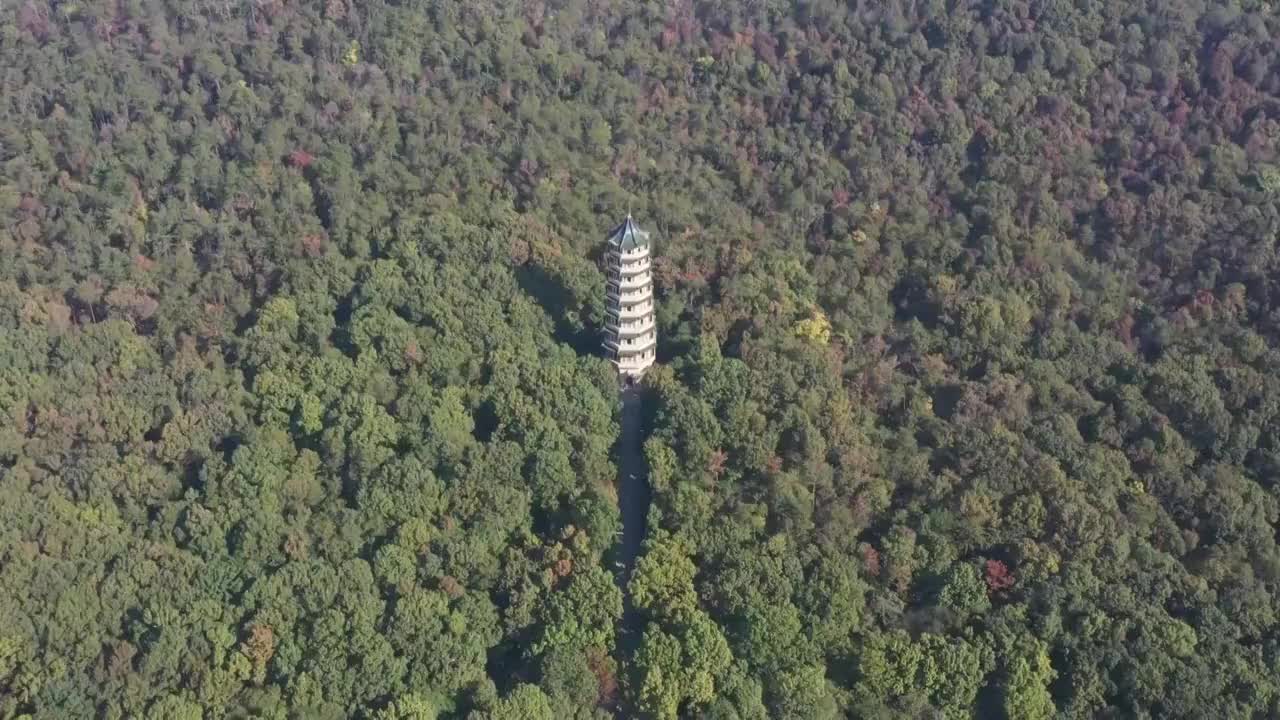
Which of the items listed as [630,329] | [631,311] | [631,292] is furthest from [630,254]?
[630,329]

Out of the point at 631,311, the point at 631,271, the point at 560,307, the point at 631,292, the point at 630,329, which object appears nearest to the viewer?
the point at 631,271

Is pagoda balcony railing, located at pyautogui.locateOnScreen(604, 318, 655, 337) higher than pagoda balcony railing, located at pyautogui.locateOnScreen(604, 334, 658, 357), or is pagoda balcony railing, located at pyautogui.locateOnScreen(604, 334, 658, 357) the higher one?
pagoda balcony railing, located at pyautogui.locateOnScreen(604, 318, 655, 337)

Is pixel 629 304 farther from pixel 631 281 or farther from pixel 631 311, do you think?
pixel 631 281

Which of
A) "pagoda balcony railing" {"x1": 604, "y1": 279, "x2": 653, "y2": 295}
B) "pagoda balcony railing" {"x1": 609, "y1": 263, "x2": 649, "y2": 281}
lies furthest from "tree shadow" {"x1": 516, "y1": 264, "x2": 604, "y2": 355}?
"pagoda balcony railing" {"x1": 609, "y1": 263, "x2": 649, "y2": 281}

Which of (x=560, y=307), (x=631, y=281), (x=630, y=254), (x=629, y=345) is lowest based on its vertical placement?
(x=560, y=307)

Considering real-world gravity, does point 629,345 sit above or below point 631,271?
below

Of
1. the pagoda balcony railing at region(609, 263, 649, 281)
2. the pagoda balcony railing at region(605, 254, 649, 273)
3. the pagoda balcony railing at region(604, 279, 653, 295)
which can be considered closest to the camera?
the pagoda balcony railing at region(605, 254, 649, 273)

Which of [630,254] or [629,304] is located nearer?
[630,254]

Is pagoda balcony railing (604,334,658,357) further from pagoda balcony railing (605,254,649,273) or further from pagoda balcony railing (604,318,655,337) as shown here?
pagoda balcony railing (605,254,649,273)
